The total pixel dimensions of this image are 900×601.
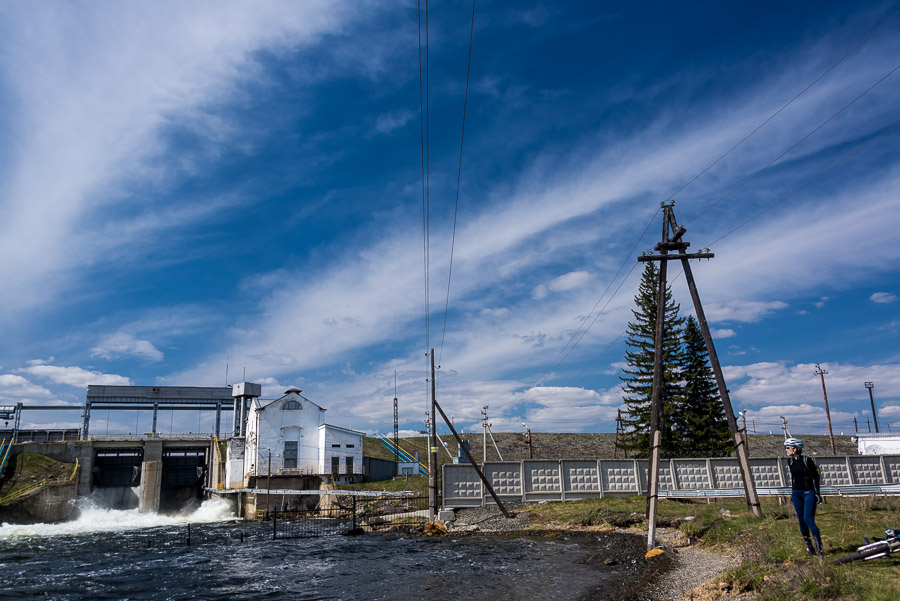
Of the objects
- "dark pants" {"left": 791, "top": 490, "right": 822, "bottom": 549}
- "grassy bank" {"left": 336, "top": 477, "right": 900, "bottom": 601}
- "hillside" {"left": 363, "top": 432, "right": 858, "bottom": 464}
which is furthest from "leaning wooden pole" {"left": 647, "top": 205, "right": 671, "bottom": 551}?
"hillside" {"left": 363, "top": 432, "right": 858, "bottom": 464}

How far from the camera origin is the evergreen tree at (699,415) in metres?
41.1

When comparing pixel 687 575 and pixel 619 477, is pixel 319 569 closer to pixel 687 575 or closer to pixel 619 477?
pixel 687 575

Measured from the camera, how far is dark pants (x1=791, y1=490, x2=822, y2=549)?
9.57m

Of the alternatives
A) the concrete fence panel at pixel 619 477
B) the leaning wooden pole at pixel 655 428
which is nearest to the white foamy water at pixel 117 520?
the concrete fence panel at pixel 619 477

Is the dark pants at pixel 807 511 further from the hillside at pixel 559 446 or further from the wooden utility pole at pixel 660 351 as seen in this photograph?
the hillside at pixel 559 446

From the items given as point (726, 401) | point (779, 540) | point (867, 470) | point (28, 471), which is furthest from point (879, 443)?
point (28, 471)

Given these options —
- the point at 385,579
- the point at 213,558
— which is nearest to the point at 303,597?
the point at 385,579

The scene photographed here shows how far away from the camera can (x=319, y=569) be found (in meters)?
20.6

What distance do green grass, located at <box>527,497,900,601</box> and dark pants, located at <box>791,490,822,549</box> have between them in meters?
0.37

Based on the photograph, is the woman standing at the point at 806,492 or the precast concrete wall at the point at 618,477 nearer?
the woman standing at the point at 806,492

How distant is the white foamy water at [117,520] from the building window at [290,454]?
6543 mm

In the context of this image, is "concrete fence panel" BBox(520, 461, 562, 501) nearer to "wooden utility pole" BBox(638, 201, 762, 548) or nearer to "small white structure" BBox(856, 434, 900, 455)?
"wooden utility pole" BBox(638, 201, 762, 548)

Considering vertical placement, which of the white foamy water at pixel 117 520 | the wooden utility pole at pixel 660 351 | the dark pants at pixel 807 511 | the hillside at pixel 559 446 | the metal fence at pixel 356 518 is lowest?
the white foamy water at pixel 117 520

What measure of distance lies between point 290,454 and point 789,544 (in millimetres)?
50552
